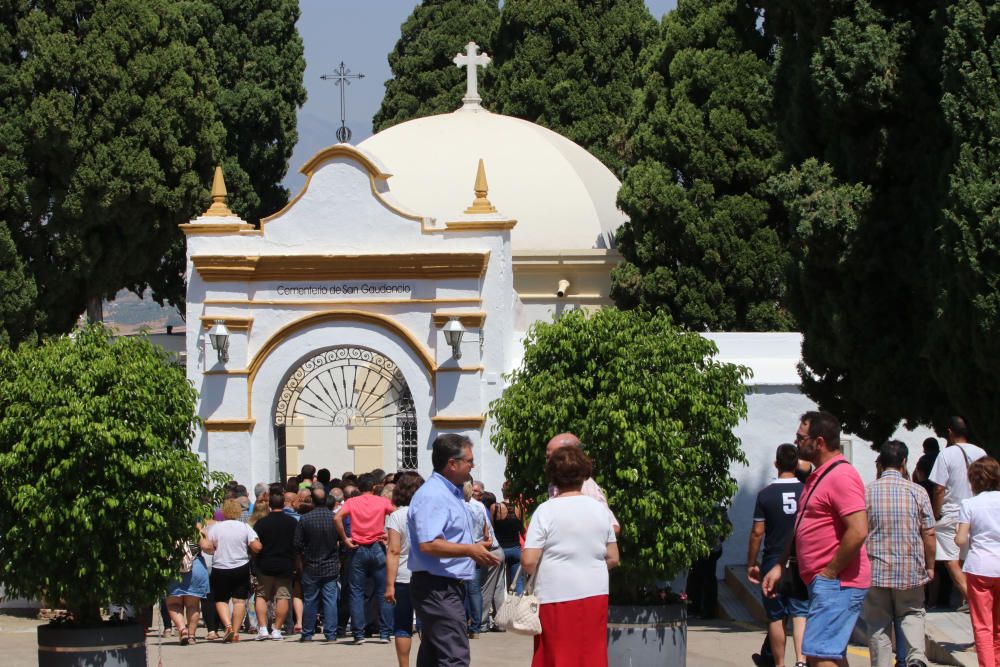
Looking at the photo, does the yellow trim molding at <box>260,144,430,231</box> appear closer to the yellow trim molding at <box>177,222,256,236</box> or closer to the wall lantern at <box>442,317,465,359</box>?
the yellow trim molding at <box>177,222,256,236</box>

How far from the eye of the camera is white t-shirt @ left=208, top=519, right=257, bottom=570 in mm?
15891

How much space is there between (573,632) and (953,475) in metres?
5.54

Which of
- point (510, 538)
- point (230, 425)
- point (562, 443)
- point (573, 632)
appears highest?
point (230, 425)

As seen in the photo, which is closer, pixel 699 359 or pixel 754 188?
pixel 699 359

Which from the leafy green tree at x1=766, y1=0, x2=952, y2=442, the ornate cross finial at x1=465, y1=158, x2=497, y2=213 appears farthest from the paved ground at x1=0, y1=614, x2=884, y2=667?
the ornate cross finial at x1=465, y1=158, x2=497, y2=213

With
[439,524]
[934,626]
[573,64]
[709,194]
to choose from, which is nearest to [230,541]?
[439,524]

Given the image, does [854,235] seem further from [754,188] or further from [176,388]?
[754,188]

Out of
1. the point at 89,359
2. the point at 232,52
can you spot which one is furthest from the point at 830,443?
the point at 232,52

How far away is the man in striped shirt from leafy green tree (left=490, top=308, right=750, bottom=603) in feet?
7.06

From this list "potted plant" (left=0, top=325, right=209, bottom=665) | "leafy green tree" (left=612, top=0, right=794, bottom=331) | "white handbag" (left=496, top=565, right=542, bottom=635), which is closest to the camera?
"white handbag" (left=496, top=565, right=542, bottom=635)

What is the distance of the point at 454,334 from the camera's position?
20.1 m

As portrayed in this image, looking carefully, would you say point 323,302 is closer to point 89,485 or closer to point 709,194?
point 89,485

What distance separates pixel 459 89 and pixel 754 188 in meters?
14.0

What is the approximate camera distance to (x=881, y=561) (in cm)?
1134
